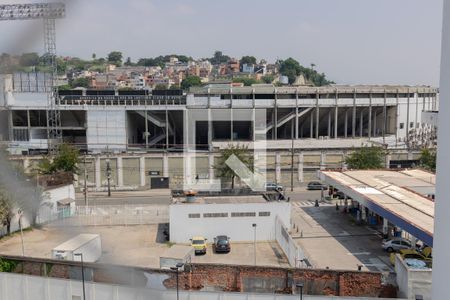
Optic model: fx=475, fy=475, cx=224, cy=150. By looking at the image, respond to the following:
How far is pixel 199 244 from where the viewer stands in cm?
637

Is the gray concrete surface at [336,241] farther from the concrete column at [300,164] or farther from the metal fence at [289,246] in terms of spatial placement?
the concrete column at [300,164]

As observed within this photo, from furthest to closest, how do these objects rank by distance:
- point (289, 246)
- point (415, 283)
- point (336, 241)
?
1. point (336, 241)
2. point (289, 246)
3. point (415, 283)

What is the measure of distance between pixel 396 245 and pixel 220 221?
238 cm

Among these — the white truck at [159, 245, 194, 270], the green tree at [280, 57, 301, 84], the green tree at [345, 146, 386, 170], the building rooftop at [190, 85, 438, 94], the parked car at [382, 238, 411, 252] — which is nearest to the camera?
the white truck at [159, 245, 194, 270]

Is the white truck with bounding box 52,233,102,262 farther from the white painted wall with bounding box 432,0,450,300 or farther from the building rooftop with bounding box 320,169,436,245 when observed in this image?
the building rooftop with bounding box 320,169,436,245

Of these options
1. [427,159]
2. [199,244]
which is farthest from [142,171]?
[427,159]

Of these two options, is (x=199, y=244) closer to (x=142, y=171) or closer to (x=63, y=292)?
(x=63, y=292)

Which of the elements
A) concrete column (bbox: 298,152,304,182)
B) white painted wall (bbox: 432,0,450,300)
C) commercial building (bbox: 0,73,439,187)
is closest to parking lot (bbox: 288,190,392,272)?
concrete column (bbox: 298,152,304,182)

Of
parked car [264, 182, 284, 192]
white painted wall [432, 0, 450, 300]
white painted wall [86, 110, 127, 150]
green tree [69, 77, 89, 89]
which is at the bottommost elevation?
parked car [264, 182, 284, 192]

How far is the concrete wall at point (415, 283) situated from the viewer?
13.0 ft

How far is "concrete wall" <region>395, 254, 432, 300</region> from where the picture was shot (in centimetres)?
396

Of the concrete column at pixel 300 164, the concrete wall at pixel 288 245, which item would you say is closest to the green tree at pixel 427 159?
the concrete column at pixel 300 164

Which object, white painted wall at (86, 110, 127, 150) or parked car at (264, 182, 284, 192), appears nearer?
parked car at (264, 182, 284, 192)

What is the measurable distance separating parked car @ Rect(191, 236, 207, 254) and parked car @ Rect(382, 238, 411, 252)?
237 cm
